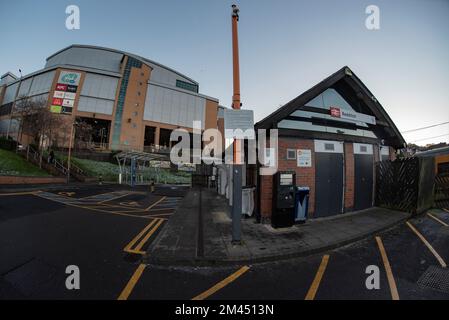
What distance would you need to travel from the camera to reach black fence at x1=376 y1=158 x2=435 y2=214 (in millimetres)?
8375

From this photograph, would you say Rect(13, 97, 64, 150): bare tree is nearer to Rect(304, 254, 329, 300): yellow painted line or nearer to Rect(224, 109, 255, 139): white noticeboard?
Rect(224, 109, 255, 139): white noticeboard

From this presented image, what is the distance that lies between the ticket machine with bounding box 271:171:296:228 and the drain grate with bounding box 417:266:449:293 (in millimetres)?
3181

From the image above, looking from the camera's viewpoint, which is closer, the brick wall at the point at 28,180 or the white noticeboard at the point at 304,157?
the white noticeboard at the point at 304,157

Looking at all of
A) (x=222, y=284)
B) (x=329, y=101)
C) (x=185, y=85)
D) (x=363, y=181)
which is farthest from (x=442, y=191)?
(x=185, y=85)

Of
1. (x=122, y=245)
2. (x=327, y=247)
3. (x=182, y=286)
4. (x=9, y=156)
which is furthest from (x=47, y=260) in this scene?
(x=9, y=156)

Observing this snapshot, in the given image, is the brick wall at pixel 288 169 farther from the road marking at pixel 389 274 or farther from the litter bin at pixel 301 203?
the road marking at pixel 389 274

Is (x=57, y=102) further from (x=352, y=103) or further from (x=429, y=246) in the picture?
(x=429, y=246)

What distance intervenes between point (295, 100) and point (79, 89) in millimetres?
51206

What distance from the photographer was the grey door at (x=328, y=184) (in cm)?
771

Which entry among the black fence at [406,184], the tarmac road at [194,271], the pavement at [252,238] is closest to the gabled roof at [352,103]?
the black fence at [406,184]

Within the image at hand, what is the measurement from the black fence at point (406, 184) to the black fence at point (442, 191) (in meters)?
0.80

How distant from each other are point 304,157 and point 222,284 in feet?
18.3

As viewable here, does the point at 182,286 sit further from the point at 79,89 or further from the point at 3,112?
the point at 3,112

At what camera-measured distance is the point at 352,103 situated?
9.38m
